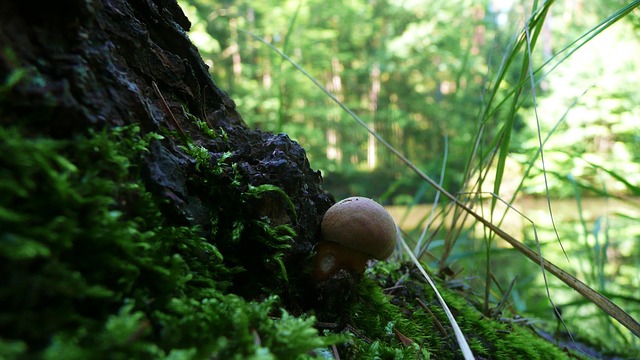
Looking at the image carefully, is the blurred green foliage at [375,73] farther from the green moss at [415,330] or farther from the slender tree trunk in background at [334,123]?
the green moss at [415,330]

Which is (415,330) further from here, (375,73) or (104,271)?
(375,73)

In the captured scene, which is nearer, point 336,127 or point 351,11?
point 351,11

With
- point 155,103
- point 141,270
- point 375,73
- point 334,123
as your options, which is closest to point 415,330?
point 141,270

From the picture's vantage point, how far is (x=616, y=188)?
1007 centimetres

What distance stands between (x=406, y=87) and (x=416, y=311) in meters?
18.2

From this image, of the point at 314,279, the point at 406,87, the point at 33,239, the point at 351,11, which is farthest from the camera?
the point at 406,87

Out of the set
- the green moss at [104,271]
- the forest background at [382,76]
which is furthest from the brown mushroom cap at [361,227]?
the forest background at [382,76]

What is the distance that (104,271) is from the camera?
0.67m

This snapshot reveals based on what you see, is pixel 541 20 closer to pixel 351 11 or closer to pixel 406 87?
pixel 351 11

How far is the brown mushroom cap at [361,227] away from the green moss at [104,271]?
0.39 m

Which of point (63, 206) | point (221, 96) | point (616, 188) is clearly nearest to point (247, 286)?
point (63, 206)

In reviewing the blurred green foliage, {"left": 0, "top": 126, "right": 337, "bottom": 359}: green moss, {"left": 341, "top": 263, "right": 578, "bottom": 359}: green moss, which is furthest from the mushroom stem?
the blurred green foliage

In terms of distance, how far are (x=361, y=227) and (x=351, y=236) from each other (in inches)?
1.6

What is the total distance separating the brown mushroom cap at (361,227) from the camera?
3.77 feet
